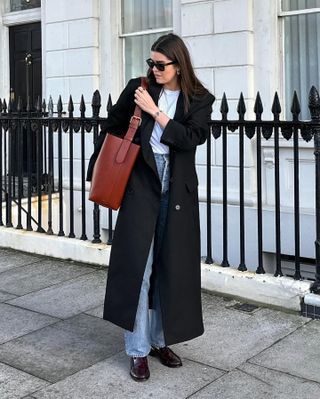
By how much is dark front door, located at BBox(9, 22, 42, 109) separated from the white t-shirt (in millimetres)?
7722

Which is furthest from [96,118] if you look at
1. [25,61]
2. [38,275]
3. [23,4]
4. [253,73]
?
[23,4]

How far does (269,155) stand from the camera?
7945mm

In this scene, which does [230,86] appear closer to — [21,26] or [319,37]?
[319,37]

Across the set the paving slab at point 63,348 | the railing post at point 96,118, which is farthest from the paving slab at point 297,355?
the railing post at point 96,118

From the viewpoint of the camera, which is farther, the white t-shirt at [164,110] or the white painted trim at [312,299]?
the white painted trim at [312,299]

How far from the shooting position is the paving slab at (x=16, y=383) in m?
3.61

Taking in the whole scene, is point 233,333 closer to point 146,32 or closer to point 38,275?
point 38,275

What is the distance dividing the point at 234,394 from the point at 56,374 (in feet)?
3.68

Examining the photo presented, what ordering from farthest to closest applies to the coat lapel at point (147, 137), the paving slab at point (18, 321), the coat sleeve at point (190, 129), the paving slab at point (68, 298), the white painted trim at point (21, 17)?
the white painted trim at point (21, 17) < the paving slab at point (68, 298) < the paving slab at point (18, 321) < the coat lapel at point (147, 137) < the coat sleeve at point (190, 129)

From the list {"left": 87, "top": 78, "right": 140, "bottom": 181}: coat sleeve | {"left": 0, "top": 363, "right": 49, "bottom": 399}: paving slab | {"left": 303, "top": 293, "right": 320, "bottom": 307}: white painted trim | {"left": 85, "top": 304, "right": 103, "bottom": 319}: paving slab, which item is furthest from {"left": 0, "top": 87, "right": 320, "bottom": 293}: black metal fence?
{"left": 0, "top": 363, "right": 49, "bottom": 399}: paving slab

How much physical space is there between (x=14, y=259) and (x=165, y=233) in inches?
143

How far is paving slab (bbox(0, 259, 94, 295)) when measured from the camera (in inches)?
230

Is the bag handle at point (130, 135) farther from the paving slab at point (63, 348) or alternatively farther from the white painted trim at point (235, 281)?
the white painted trim at point (235, 281)

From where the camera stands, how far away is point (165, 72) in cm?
358
